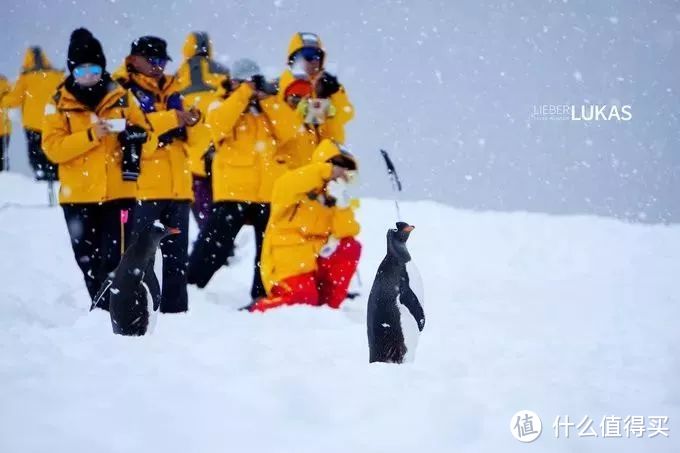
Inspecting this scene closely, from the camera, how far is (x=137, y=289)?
2916mm

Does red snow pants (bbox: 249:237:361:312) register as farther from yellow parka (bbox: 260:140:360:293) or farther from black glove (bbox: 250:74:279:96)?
black glove (bbox: 250:74:279:96)

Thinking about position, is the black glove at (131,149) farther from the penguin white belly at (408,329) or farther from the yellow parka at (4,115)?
the yellow parka at (4,115)

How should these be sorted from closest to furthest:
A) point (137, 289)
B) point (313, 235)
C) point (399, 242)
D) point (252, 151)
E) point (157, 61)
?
point (399, 242), point (137, 289), point (157, 61), point (313, 235), point (252, 151)

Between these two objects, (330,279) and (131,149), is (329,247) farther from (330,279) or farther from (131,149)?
(131,149)

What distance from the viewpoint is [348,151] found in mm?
4039

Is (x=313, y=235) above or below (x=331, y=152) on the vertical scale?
below

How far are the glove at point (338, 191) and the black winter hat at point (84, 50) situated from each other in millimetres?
1316

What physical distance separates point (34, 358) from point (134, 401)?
0.62 metres

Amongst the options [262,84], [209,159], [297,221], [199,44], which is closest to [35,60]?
[199,44]

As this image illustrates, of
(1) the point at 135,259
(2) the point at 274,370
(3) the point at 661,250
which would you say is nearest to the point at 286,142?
(1) the point at 135,259

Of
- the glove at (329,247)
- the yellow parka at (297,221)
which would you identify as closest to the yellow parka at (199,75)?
the yellow parka at (297,221)

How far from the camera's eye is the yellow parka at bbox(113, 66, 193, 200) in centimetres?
370

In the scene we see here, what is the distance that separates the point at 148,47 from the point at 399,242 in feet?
5.66

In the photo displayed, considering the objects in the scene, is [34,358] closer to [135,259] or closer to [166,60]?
[135,259]
